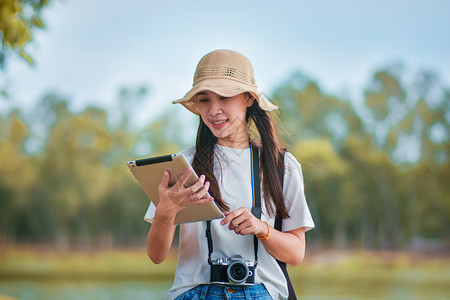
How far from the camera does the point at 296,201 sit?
4.03ft

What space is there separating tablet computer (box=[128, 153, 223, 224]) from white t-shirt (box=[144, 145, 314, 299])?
71mm

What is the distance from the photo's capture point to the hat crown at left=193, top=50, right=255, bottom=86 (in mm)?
1227

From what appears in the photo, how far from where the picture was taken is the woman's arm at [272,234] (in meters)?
1.07

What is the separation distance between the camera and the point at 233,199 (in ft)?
3.99

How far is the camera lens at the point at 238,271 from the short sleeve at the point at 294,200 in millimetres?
179

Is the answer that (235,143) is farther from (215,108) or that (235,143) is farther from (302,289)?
(302,289)

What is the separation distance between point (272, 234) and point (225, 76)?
0.37 metres

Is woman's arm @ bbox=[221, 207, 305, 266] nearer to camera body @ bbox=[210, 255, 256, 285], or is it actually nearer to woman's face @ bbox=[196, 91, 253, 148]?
camera body @ bbox=[210, 255, 256, 285]

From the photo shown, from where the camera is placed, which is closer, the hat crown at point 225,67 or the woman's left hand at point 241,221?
the woman's left hand at point 241,221

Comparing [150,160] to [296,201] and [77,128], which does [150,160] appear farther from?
[77,128]

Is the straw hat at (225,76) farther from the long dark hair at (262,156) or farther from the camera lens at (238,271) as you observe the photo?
the camera lens at (238,271)

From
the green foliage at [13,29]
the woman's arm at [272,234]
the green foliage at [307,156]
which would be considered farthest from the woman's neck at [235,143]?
the green foliage at [307,156]

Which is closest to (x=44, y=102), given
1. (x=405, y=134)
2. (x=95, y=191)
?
(x=95, y=191)

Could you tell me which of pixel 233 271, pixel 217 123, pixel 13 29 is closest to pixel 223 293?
pixel 233 271
